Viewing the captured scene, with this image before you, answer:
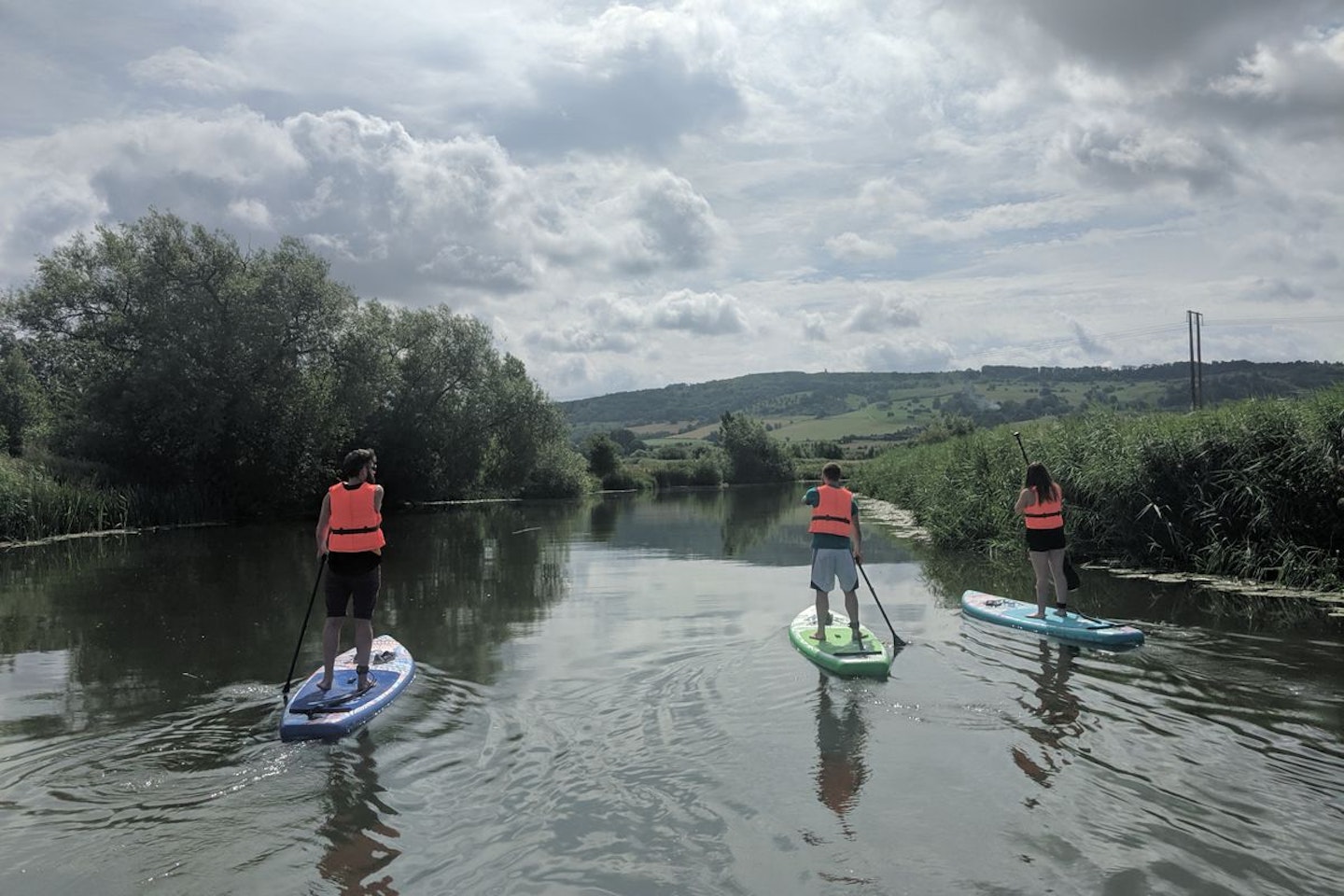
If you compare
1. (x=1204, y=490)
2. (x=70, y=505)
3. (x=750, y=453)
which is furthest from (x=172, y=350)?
(x=750, y=453)

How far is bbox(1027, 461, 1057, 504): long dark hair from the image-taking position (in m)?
10.7

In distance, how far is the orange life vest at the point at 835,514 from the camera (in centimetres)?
967

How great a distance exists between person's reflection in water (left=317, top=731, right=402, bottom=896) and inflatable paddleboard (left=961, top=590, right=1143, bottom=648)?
779 centimetres

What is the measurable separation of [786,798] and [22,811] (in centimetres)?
491

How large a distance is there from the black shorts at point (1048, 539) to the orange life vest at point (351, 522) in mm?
7987

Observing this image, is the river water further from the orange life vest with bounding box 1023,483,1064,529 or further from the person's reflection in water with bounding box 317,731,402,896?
the orange life vest with bounding box 1023,483,1064,529

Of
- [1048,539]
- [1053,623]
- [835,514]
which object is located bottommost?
[1053,623]

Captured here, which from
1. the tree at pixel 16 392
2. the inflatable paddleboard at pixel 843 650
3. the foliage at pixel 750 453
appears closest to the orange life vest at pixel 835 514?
the inflatable paddleboard at pixel 843 650

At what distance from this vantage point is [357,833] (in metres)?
5.14

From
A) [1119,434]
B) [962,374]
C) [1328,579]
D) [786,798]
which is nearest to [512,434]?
[1119,434]

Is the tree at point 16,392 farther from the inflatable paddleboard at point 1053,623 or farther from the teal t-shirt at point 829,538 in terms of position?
the inflatable paddleboard at point 1053,623

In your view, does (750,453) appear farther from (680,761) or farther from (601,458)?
(680,761)

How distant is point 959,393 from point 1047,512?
135m

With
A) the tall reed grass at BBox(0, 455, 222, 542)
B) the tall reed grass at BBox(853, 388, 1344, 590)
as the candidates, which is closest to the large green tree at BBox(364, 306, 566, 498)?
the tall reed grass at BBox(0, 455, 222, 542)
